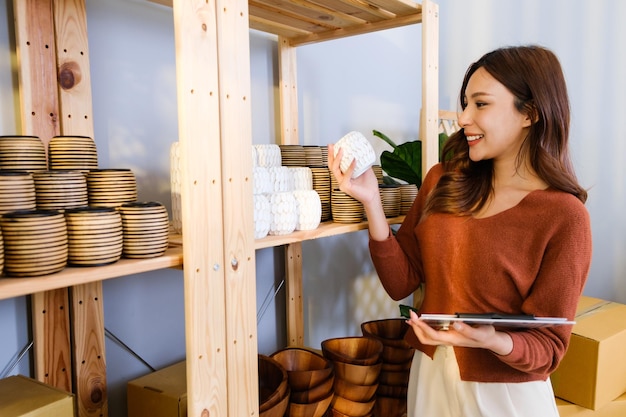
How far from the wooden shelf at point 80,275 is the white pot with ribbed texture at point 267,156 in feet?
1.48

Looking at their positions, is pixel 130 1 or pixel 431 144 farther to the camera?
pixel 431 144

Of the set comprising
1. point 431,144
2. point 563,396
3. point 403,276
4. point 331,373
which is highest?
point 431,144

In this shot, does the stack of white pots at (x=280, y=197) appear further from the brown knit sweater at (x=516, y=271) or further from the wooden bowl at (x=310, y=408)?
the wooden bowl at (x=310, y=408)

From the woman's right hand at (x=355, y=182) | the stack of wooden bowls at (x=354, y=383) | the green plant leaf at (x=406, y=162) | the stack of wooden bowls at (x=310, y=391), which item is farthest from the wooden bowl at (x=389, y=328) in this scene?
the woman's right hand at (x=355, y=182)

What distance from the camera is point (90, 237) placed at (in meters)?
0.80

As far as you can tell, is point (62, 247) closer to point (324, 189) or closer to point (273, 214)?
point (273, 214)

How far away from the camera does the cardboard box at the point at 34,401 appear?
864 mm

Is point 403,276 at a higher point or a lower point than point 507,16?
lower

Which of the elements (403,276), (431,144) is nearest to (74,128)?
(403,276)

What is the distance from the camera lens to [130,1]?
1357 mm

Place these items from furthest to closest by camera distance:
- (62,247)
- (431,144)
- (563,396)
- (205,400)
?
(563,396) → (431,144) → (205,400) → (62,247)

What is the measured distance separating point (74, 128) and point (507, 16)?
234 cm

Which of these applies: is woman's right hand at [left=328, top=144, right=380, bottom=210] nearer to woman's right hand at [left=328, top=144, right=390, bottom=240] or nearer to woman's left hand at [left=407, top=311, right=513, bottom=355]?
woman's right hand at [left=328, top=144, right=390, bottom=240]

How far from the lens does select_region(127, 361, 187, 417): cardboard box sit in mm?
1200
